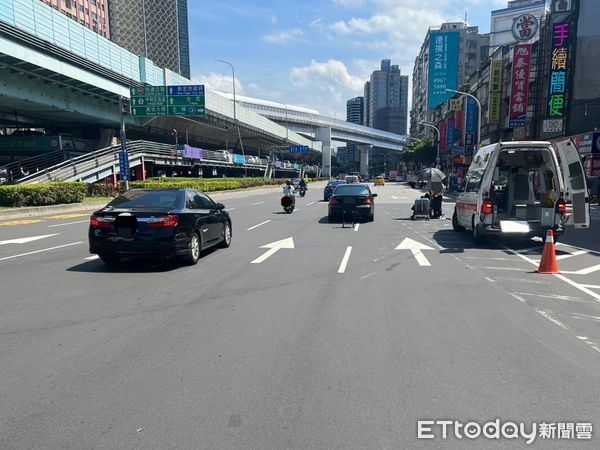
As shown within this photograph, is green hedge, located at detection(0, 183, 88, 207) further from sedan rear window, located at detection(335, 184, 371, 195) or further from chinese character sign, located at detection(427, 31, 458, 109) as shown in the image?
Result: chinese character sign, located at detection(427, 31, 458, 109)

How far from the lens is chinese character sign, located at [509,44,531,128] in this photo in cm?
3725

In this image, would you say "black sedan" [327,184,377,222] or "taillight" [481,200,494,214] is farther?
"black sedan" [327,184,377,222]

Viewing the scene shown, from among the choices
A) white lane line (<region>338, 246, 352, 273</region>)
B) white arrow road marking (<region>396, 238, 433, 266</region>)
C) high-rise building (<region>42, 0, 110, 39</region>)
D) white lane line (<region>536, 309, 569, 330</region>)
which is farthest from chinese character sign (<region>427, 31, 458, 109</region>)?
white lane line (<region>536, 309, 569, 330</region>)

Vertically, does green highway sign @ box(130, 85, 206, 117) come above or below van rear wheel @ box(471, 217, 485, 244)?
above

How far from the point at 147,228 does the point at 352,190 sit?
425 inches

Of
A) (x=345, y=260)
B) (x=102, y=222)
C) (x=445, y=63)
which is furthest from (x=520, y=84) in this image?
(x=445, y=63)

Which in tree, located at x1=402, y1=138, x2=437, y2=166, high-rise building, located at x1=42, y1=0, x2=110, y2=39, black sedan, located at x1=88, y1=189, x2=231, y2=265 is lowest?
black sedan, located at x1=88, y1=189, x2=231, y2=265

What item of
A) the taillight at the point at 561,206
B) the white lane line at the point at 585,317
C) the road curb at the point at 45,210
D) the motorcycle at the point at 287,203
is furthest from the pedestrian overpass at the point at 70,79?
the white lane line at the point at 585,317

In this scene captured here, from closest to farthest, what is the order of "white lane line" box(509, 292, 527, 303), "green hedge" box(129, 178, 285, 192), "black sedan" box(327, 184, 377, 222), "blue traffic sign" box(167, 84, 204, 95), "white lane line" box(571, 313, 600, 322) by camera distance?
1. "white lane line" box(571, 313, 600, 322)
2. "white lane line" box(509, 292, 527, 303)
3. "black sedan" box(327, 184, 377, 222)
4. "green hedge" box(129, 178, 285, 192)
5. "blue traffic sign" box(167, 84, 204, 95)

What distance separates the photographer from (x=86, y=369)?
426cm

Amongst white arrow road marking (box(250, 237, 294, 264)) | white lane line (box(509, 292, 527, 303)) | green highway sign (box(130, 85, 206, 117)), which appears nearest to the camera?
white lane line (box(509, 292, 527, 303))

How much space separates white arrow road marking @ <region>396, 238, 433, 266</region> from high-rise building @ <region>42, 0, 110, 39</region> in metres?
79.7

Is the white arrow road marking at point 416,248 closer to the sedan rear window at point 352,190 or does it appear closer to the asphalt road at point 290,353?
the asphalt road at point 290,353

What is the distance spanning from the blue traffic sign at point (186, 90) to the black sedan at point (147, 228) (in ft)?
99.8
